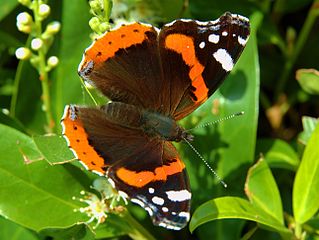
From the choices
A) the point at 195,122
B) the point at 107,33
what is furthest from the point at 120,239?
the point at 107,33

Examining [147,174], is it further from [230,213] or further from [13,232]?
[13,232]

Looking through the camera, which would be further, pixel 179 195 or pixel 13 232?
pixel 13 232

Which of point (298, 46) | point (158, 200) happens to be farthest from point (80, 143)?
point (298, 46)

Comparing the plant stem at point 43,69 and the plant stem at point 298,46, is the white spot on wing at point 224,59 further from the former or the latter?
the plant stem at point 298,46

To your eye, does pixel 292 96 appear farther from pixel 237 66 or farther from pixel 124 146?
pixel 124 146

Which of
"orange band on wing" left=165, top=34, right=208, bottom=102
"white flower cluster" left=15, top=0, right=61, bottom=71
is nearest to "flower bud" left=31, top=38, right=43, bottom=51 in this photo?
"white flower cluster" left=15, top=0, right=61, bottom=71

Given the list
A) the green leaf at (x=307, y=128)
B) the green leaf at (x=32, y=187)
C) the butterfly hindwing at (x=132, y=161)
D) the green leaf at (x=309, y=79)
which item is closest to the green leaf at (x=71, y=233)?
the green leaf at (x=32, y=187)
